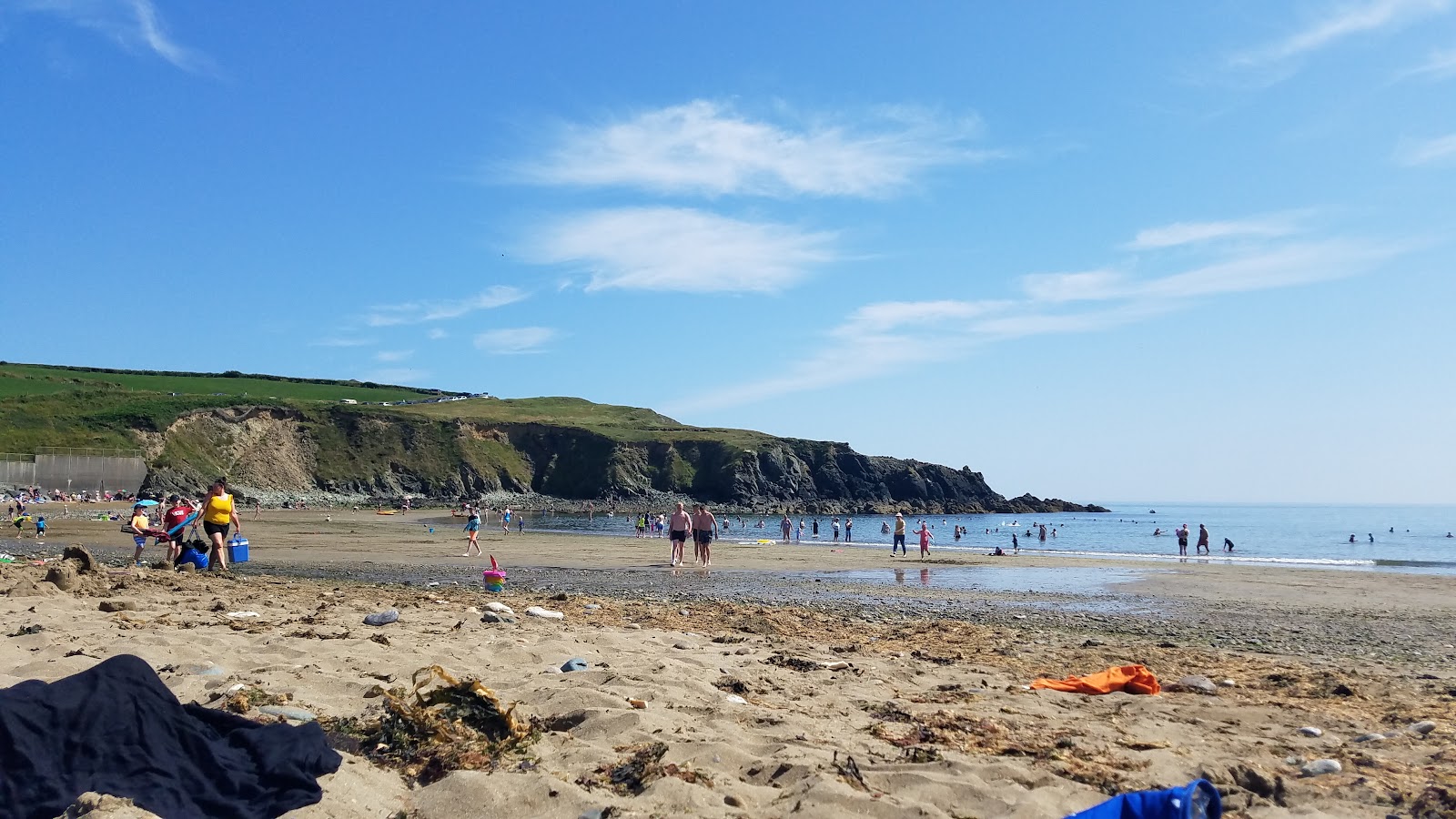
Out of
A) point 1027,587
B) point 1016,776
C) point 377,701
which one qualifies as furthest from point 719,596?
point 1016,776

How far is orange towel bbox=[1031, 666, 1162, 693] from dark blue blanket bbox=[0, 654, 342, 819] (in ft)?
18.4

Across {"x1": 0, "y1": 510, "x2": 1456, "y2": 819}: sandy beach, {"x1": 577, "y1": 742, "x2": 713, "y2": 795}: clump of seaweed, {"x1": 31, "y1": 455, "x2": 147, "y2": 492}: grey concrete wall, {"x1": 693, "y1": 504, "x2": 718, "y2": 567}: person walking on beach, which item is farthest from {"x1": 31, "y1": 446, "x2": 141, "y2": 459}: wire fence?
{"x1": 577, "y1": 742, "x2": 713, "y2": 795}: clump of seaweed

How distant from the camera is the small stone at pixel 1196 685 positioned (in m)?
7.64

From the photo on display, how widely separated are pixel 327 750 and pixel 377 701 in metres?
1.36

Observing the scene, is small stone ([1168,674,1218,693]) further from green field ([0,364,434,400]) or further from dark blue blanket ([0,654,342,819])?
green field ([0,364,434,400])

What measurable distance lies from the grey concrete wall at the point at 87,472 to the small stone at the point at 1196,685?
80.3m

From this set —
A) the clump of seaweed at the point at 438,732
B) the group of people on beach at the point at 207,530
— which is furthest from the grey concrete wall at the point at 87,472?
the clump of seaweed at the point at 438,732

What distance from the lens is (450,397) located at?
142 metres

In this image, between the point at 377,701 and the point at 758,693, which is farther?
the point at 758,693

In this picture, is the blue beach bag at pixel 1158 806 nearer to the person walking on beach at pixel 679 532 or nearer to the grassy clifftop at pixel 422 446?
the person walking on beach at pixel 679 532

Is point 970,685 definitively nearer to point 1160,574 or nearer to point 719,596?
point 719,596

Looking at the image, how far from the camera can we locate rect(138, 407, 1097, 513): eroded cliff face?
8494cm

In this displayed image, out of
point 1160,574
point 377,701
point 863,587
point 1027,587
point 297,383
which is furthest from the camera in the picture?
point 297,383

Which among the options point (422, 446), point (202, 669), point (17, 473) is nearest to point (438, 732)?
point (202, 669)
